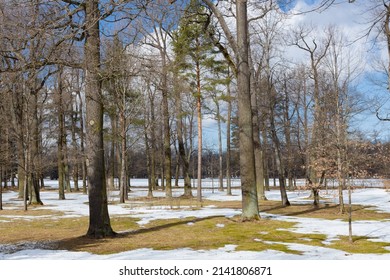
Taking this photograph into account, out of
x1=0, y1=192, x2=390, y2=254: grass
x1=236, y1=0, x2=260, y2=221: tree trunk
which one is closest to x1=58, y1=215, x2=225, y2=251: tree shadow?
x1=0, y1=192, x2=390, y2=254: grass

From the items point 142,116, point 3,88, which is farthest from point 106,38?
point 142,116

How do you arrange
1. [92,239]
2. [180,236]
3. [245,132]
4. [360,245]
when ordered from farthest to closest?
[245,132]
[180,236]
[92,239]
[360,245]

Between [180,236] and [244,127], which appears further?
[244,127]

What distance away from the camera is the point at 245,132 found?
11.8 m

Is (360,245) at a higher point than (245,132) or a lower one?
lower

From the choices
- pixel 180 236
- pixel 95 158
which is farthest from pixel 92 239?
pixel 180 236

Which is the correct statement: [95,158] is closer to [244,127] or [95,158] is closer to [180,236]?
[180,236]

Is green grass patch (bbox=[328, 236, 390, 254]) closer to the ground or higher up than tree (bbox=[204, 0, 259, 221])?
closer to the ground

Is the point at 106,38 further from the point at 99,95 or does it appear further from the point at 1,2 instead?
the point at 1,2

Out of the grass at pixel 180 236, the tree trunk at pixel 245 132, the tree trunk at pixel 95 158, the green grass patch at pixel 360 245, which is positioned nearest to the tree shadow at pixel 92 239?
the grass at pixel 180 236

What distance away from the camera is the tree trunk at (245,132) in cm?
1159

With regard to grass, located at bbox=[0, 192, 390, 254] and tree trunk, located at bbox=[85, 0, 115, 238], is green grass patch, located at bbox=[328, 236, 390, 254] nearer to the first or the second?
grass, located at bbox=[0, 192, 390, 254]

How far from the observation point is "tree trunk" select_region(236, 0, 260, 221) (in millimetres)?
11586

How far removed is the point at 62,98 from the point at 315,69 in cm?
1815
